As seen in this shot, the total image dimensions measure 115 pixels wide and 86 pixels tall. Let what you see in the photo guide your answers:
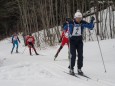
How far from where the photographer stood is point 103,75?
1146cm

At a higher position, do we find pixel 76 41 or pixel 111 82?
pixel 76 41

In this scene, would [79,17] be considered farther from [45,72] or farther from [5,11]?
[5,11]

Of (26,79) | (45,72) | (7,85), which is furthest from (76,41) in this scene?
(7,85)

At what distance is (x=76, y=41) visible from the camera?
1095cm

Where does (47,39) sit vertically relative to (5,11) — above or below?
below

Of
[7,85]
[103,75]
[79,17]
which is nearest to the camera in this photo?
[7,85]

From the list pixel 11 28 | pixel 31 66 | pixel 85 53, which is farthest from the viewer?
pixel 11 28

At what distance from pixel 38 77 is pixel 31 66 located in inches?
94.3

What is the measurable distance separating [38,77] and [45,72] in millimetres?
750

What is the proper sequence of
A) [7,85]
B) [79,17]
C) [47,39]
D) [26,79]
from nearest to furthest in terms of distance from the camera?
1. [7,85]
2. [26,79]
3. [79,17]
4. [47,39]

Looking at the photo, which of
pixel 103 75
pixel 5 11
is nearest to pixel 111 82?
pixel 103 75

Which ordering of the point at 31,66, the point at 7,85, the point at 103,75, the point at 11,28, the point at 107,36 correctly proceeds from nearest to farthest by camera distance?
1. the point at 7,85
2. the point at 103,75
3. the point at 31,66
4. the point at 107,36
5. the point at 11,28

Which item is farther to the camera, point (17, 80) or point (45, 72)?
point (45, 72)

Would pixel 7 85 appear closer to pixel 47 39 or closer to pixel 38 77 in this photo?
pixel 38 77
